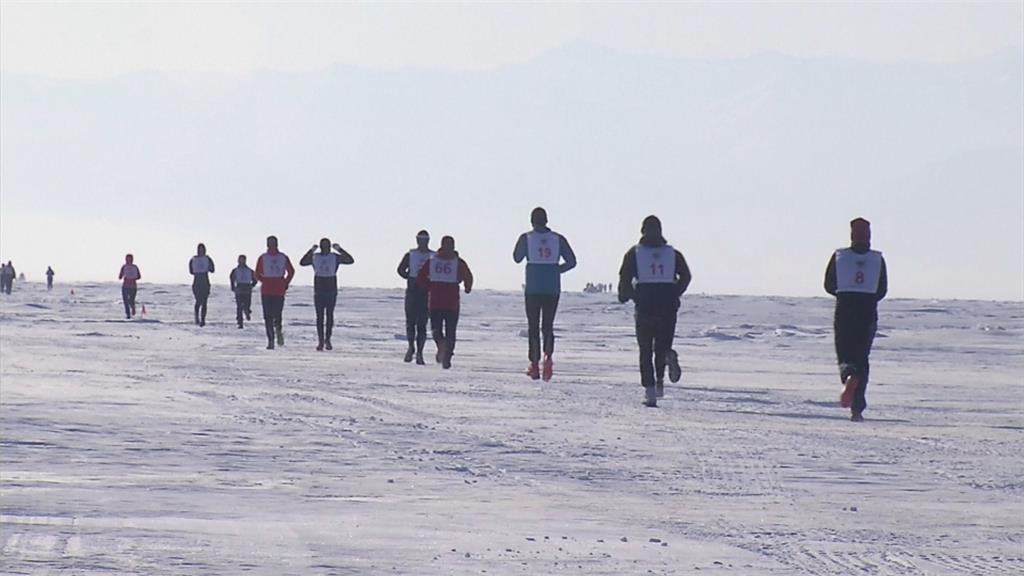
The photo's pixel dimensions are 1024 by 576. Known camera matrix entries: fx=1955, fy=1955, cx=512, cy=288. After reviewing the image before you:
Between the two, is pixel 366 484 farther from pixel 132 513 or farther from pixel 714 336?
pixel 714 336

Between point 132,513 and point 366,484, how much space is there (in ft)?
5.37

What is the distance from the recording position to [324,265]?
27984 mm

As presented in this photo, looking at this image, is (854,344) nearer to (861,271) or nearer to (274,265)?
(861,271)

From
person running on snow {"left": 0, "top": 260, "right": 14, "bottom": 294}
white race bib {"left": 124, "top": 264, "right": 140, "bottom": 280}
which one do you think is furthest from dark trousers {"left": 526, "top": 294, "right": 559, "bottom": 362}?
person running on snow {"left": 0, "top": 260, "right": 14, "bottom": 294}

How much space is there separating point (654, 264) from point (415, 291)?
841 centimetres

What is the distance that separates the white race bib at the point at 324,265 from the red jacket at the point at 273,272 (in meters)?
0.84

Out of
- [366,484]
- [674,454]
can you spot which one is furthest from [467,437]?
[366,484]

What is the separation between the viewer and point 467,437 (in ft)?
41.7

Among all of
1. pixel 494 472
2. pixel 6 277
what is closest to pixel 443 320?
pixel 494 472

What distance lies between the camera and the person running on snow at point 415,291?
24.8 meters

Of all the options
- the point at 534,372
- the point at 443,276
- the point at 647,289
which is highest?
the point at 443,276

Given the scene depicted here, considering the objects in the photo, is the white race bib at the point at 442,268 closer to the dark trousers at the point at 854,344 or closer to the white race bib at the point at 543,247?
the white race bib at the point at 543,247

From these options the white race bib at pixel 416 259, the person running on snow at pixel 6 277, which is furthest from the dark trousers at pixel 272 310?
the person running on snow at pixel 6 277

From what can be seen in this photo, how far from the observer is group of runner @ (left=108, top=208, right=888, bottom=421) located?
15734 mm
